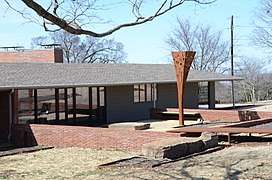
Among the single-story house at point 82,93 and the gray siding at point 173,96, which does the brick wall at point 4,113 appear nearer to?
the single-story house at point 82,93

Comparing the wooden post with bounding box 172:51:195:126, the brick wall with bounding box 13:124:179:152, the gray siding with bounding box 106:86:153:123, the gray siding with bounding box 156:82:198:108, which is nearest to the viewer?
the brick wall with bounding box 13:124:179:152

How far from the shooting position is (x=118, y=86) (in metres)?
24.8

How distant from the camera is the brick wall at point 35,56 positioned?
116 ft

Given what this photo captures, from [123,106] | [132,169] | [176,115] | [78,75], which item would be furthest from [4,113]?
[176,115]

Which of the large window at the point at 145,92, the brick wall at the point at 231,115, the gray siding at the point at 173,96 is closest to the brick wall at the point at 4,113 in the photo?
the large window at the point at 145,92

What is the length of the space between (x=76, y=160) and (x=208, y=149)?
3738mm

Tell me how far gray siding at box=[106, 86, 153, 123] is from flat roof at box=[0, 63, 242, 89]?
0.67 metres

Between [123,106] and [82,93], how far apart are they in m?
3.16

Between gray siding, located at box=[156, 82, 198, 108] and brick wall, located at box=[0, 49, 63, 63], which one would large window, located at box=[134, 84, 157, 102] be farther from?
brick wall, located at box=[0, 49, 63, 63]

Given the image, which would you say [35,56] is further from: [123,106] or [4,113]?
[4,113]

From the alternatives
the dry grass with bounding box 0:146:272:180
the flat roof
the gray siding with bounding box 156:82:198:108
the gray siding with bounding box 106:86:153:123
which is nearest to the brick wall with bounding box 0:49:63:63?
the flat roof

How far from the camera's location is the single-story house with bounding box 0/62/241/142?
18797mm

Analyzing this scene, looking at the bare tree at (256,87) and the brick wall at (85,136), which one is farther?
the bare tree at (256,87)

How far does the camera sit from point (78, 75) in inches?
918
